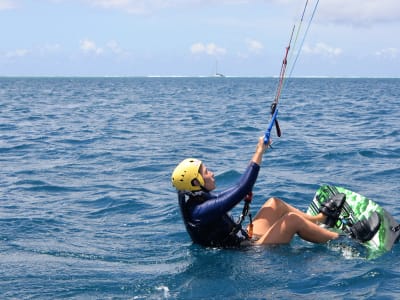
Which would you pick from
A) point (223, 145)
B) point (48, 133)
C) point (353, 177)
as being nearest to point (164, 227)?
point (353, 177)

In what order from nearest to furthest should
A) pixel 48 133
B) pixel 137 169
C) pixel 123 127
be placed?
pixel 137 169, pixel 48 133, pixel 123 127

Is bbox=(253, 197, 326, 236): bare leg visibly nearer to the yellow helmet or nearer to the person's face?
the person's face

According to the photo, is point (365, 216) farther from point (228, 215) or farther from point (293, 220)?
point (228, 215)

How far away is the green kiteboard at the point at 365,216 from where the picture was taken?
8094 mm

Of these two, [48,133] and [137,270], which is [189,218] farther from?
[48,133]

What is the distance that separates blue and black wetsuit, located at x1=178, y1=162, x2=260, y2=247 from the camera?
24.1 ft

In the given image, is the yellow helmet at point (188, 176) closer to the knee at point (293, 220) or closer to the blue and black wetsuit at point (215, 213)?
the blue and black wetsuit at point (215, 213)

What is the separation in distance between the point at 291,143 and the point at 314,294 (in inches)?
508

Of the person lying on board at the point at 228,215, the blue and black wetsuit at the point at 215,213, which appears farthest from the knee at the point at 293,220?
the blue and black wetsuit at the point at 215,213

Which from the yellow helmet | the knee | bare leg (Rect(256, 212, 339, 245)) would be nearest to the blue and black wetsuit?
the yellow helmet

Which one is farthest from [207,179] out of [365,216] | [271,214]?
[365,216]

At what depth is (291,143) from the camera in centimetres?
1917

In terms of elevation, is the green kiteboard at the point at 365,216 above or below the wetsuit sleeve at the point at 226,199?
below

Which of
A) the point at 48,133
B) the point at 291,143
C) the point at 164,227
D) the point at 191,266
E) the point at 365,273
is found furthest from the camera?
the point at 48,133
